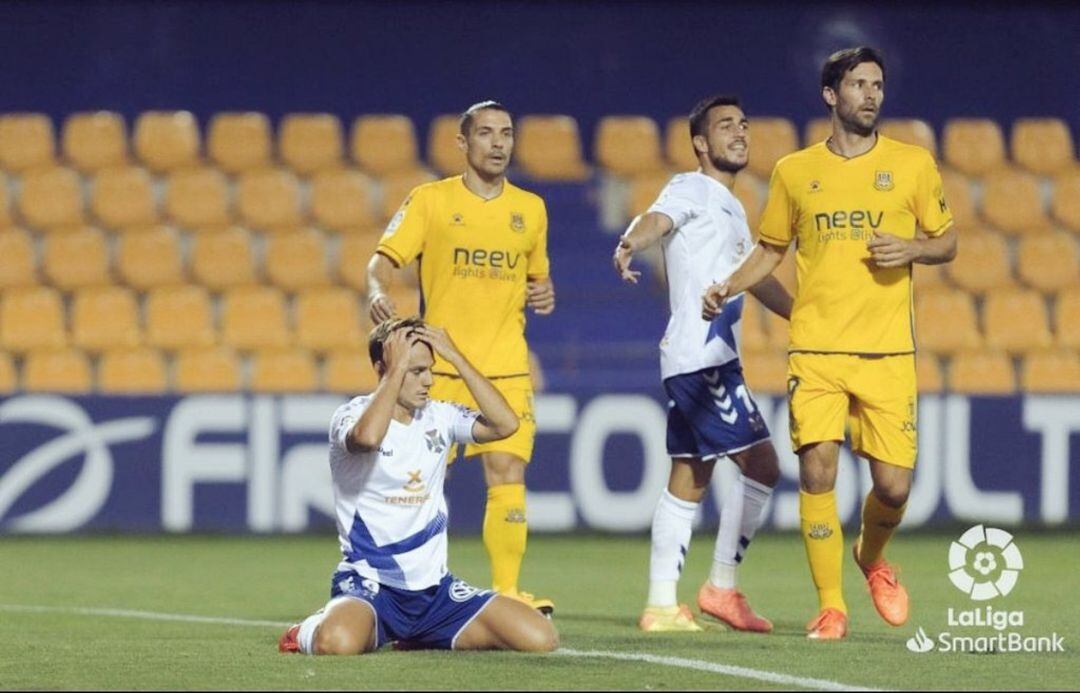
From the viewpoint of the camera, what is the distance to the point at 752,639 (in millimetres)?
7566

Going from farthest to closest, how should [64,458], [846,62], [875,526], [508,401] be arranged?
[64,458]
[508,401]
[875,526]
[846,62]

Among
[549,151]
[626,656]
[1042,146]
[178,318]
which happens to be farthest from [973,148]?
[626,656]

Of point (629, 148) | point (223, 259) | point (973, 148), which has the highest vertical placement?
point (973, 148)

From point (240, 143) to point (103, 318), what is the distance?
2010 millimetres

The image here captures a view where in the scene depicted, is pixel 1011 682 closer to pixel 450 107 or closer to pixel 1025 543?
pixel 1025 543

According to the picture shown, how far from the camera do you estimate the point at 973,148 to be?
15.5 metres

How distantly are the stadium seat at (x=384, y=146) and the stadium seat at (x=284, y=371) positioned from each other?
2.10m

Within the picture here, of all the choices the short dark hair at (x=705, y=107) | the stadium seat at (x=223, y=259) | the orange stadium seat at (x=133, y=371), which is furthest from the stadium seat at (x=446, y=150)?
the short dark hair at (x=705, y=107)

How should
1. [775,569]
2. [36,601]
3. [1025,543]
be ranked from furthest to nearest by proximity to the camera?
[1025,543]
[775,569]
[36,601]

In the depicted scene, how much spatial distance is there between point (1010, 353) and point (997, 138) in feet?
7.74

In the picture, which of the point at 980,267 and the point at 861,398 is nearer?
the point at 861,398

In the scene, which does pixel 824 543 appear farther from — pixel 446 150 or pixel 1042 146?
pixel 1042 146

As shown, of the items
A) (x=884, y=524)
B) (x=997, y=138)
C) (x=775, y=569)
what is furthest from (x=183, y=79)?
(x=884, y=524)

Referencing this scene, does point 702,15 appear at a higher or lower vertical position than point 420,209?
higher
